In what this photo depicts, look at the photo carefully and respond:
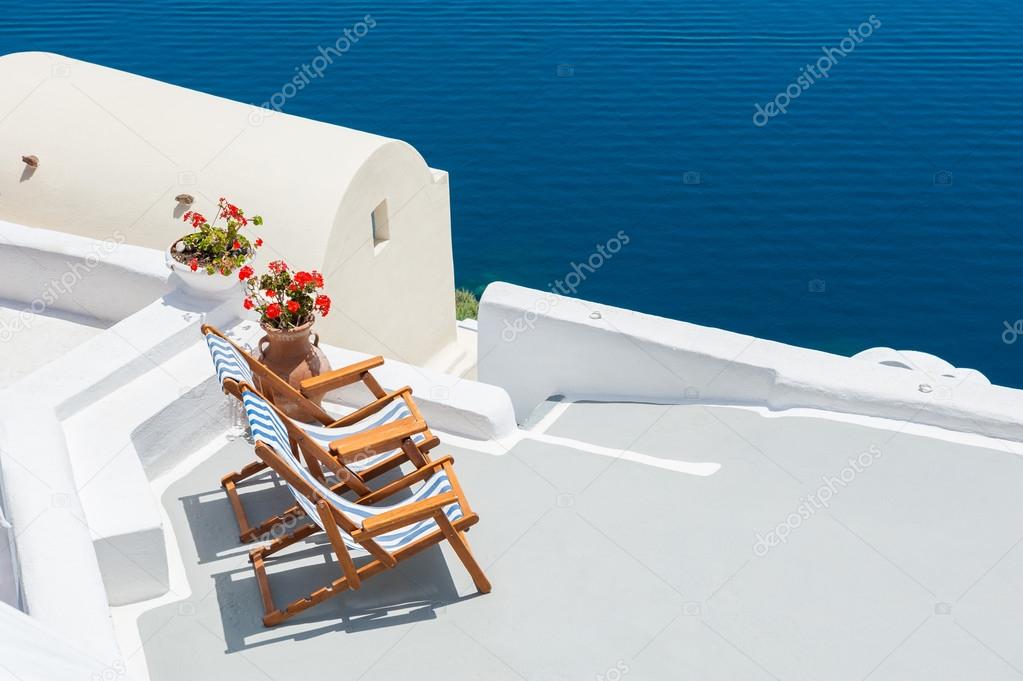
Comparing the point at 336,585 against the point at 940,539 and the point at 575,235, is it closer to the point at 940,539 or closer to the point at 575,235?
→ the point at 940,539

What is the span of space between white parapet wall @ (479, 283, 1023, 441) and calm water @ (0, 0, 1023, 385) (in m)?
19.0

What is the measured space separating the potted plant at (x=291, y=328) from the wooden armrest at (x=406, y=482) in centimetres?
93

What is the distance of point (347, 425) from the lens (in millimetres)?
6090

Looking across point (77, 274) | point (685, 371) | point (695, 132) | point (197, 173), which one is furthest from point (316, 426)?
point (695, 132)

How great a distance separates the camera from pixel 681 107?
32906 mm

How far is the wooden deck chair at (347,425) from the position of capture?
5.64m

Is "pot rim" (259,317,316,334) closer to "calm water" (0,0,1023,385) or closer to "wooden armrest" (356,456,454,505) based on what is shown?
"wooden armrest" (356,456,454,505)

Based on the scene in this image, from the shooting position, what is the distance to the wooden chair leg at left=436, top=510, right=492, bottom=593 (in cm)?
507

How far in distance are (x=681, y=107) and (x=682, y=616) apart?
96.2 ft

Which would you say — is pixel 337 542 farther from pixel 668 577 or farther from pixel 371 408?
pixel 668 577

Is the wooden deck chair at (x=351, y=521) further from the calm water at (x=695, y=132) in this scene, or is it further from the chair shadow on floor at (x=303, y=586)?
the calm water at (x=695, y=132)

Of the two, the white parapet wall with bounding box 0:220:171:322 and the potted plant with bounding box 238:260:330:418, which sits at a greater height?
the white parapet wall with bounding box 0:220:171:322

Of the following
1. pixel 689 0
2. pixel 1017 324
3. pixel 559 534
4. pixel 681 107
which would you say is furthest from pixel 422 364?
pixel 689 0

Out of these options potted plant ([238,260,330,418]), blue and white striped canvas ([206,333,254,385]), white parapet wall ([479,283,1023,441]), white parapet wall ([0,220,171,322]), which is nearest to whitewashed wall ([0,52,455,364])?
white parapet wall ([0,220,171,322])
